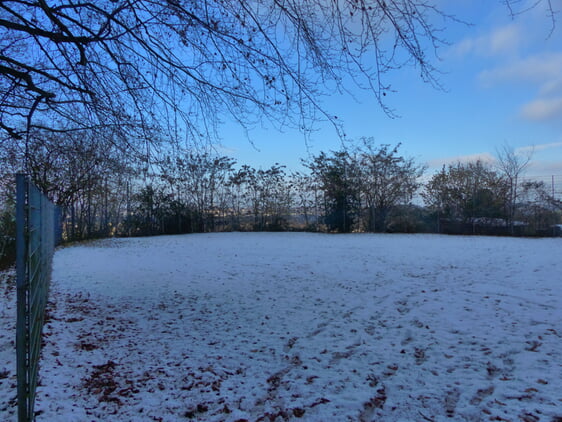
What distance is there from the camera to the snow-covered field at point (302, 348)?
6.38ft

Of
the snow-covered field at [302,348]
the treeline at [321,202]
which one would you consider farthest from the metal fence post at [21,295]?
the treeline at [321,202]

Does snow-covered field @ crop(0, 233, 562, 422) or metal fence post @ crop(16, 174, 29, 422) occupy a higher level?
metal fence post @ crop(16, 174, 29, 422)

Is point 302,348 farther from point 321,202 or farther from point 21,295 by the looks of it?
point 321,202

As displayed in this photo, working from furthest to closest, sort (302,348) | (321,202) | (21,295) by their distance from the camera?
(321,202) < (302,348) < (21,295)

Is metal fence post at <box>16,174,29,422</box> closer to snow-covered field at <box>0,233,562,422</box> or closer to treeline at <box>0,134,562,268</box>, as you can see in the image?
snow-covered field at <box>0,233,562,422</box>

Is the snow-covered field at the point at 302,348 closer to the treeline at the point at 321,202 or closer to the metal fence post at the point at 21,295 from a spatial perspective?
the metal fence post at the point at 21,295

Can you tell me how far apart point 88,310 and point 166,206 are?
1230 cm

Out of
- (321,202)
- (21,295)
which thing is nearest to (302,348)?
(21,295)

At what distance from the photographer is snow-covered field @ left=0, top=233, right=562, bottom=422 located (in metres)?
1.94

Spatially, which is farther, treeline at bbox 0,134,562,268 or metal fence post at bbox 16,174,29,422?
treeline at bbox 0,134,562,268

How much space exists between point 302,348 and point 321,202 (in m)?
13.4

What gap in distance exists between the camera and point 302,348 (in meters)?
2.78

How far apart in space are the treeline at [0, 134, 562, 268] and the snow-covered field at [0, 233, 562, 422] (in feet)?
26.0

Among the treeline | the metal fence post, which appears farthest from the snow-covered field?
the treeline
